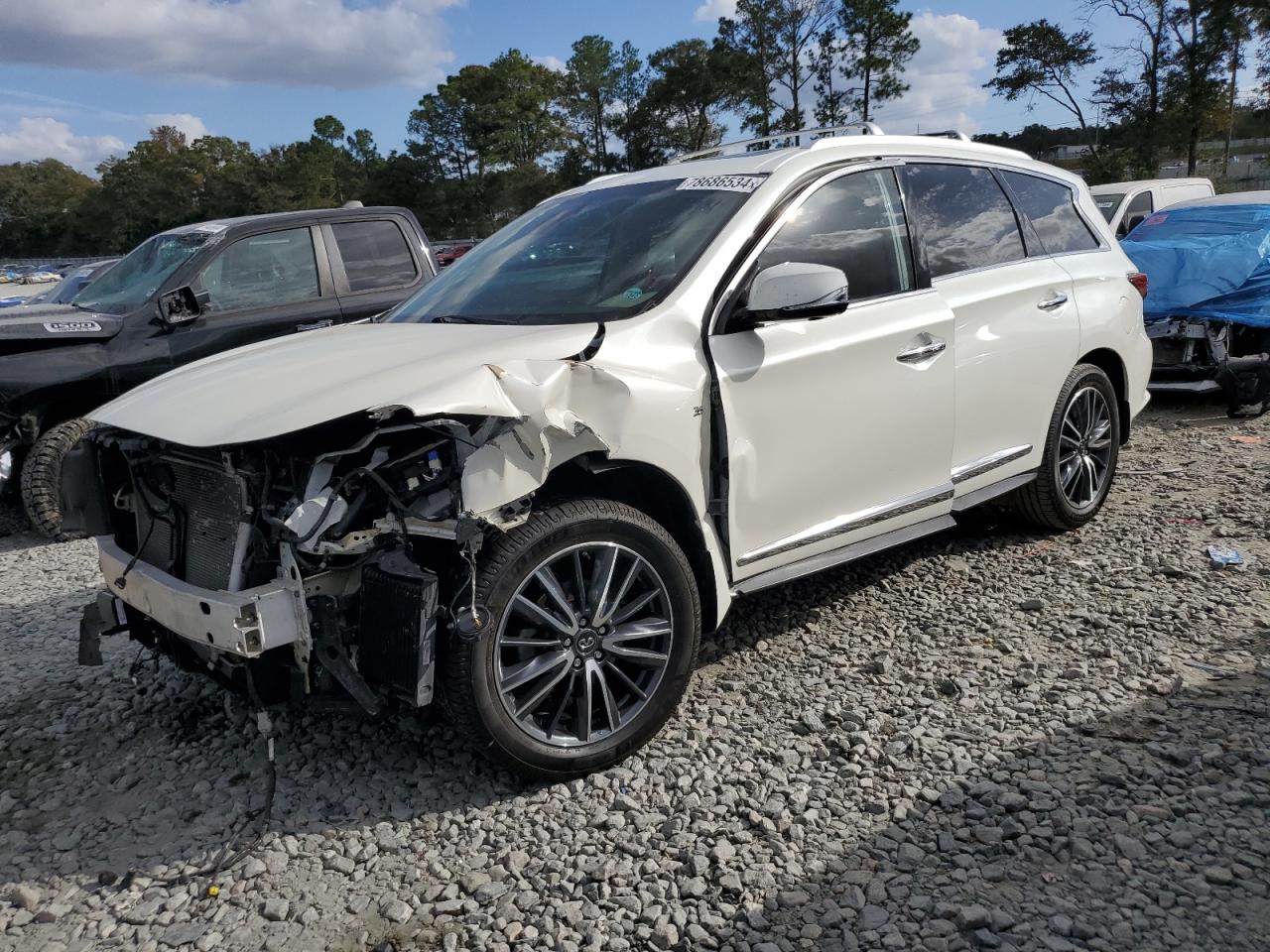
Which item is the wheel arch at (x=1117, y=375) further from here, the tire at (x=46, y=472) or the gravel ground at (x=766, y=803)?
the tire at (x=46, y=472)

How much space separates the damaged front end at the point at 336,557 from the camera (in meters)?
2.67

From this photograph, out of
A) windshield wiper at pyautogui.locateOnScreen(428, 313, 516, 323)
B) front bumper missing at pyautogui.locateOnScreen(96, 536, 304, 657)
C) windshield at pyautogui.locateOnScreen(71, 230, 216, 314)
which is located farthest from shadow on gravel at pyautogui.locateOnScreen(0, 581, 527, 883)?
windshield at pyautogui.locateOnScreen(71, 230, 216, 314)

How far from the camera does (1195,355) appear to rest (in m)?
8.16

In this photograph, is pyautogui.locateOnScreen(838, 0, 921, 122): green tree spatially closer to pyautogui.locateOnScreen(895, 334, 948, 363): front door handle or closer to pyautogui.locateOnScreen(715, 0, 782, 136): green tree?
pyautogui.locateOnScreen(715, 0, 782, 136): green tree

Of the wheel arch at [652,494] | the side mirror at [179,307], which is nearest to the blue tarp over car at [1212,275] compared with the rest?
the wheel arch at [652,494]

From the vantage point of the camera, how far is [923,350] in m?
3.92

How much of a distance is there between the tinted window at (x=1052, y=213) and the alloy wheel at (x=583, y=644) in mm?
3063

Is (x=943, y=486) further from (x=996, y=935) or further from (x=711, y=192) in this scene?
(x=996, y=935)

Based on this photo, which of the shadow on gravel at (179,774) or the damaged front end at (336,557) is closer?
the damaged front end at (336,557)

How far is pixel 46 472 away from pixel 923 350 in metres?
5.56

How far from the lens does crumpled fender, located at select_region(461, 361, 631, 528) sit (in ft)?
8.83

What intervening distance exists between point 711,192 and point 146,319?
4.55m

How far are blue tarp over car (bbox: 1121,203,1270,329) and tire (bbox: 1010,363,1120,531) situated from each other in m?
3.55

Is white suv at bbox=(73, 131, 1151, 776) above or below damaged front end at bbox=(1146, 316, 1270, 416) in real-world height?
above
